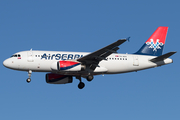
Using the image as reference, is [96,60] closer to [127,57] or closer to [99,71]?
[99,71]

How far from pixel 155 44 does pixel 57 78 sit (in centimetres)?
1435

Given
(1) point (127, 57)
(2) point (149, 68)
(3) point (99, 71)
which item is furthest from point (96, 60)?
(2) point (149, 68)

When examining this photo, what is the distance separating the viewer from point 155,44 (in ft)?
147

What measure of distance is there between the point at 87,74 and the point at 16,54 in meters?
9.11

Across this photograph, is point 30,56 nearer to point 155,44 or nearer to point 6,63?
point 6,63

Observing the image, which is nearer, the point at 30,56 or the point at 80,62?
the point at 80,62

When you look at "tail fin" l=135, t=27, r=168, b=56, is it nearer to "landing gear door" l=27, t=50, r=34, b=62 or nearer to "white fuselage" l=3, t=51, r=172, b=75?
"white fuselage" l=3, t=51, r=172, b=75

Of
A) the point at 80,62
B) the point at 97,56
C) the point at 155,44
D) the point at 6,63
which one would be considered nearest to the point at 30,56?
the point at 6,63

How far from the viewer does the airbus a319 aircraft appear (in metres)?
37.9

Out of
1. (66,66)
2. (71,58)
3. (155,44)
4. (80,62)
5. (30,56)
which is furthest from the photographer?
(155,44)

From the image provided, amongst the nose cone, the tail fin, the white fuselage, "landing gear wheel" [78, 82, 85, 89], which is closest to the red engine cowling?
"landing gear wheel" [78, 82, 85, 89]

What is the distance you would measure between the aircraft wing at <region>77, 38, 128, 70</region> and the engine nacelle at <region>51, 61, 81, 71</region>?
797 mm

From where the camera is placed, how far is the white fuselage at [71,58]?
128 ft

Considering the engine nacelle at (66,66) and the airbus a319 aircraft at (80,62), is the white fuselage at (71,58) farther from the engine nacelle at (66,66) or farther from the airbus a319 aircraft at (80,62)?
the engine nacelle at (66,66)
